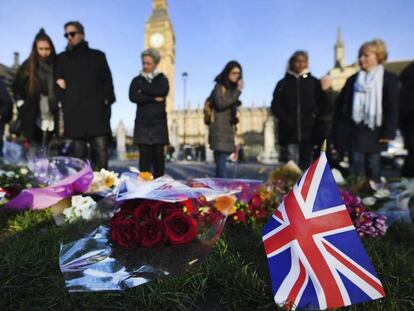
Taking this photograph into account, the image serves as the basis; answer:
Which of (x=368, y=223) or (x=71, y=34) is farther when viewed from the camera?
(x=71, y=34)

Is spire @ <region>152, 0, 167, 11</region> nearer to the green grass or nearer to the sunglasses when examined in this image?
the sunglasses

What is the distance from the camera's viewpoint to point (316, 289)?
1269 mm

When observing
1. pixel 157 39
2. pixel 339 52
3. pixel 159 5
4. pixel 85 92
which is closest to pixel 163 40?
pixel 157 39

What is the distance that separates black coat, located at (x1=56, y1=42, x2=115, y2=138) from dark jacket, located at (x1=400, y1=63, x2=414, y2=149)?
13.0 feet

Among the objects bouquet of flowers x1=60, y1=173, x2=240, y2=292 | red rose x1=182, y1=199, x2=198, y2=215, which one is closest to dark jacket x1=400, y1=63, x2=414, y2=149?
bouquet of flowers x1=60, y1=173, x2=240, y2=292

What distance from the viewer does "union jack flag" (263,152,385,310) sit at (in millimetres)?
1264

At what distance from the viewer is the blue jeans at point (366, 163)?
448 cm

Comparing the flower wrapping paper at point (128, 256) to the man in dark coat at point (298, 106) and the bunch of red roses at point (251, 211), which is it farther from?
A: the man in dark coat at point (298, 106)

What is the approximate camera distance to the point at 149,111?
456cm

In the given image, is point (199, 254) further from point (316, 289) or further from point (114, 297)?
point (316, 289)

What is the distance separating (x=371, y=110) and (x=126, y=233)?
11.9 feet

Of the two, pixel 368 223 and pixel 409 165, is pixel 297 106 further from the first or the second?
pixel 368 223

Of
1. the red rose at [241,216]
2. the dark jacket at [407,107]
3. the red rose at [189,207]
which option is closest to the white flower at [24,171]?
the red rose at [189,207]

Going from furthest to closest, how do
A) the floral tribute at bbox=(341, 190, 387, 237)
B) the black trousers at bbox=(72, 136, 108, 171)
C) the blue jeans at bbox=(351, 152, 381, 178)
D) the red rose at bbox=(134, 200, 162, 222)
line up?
the blue jeans at bbox=(351, 152, 381, 178) → the black trousers at bbox=(72, 136, 108, 171) → the floral tribute at bbox=(341, 190, 387, 237) → the red rose at bbox=(134, 200, 162, 222)
